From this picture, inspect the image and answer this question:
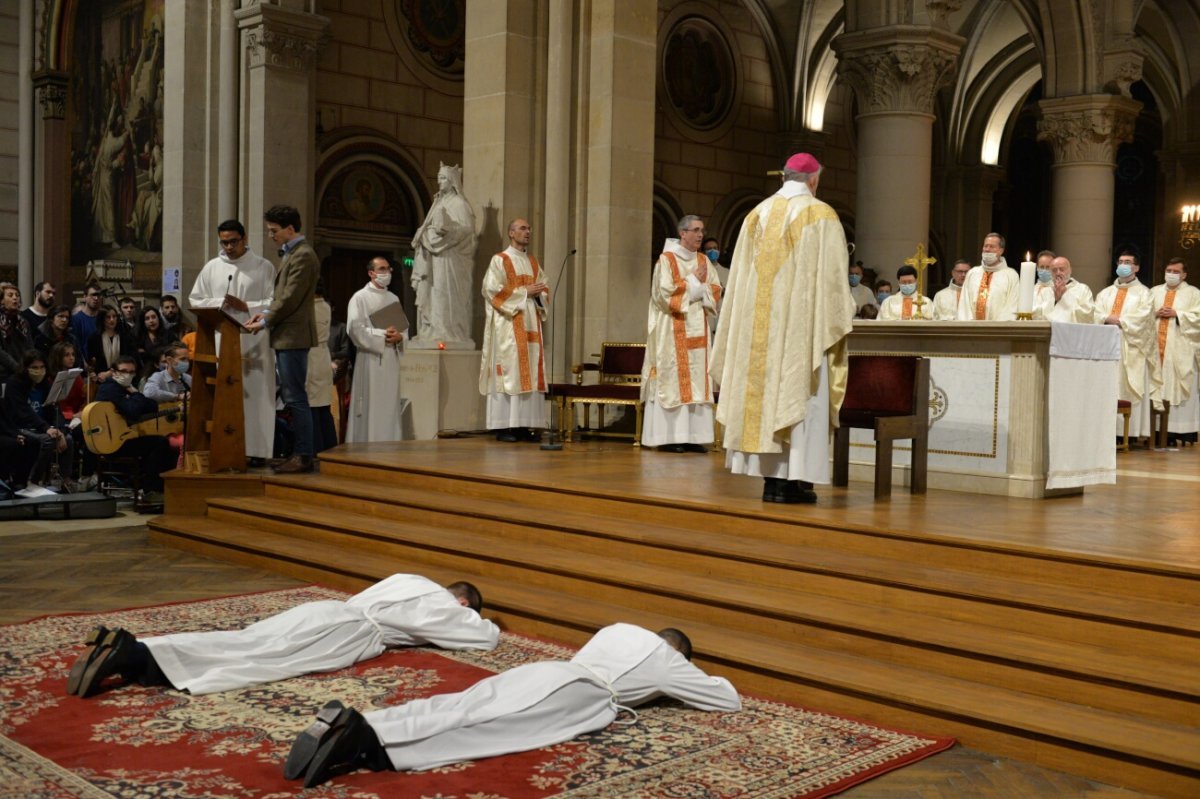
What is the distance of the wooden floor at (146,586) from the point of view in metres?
3.73

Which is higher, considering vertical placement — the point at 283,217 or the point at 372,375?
the point at 283,217

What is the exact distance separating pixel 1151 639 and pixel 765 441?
2291mm

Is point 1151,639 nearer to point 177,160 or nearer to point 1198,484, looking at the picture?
point 1198,484

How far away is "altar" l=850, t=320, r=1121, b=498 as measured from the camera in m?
6.95

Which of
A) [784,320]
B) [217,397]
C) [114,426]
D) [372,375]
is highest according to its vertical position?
[784,320]

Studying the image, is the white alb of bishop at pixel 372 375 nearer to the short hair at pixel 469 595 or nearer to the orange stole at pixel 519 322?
the orange stole at pixel 519 322

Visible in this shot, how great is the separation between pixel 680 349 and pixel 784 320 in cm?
324

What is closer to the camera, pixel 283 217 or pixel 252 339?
pixel 283 217

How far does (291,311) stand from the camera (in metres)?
8.16

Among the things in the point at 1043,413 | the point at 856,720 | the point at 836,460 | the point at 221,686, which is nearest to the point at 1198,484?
the point at 1043,413

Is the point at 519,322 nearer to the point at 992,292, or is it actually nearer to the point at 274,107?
the point at 992,292

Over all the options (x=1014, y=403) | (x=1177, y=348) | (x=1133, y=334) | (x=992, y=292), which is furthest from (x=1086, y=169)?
(x=1014, y=403)

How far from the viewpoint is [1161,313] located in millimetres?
12312

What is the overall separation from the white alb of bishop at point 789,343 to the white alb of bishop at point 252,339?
3.57 m
